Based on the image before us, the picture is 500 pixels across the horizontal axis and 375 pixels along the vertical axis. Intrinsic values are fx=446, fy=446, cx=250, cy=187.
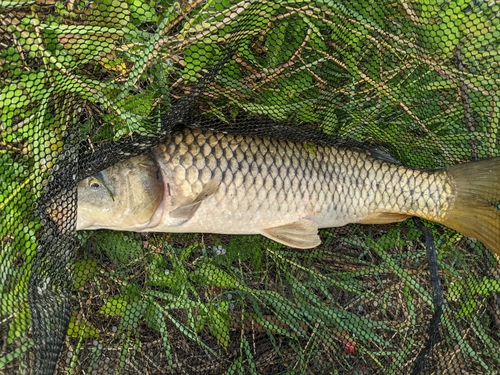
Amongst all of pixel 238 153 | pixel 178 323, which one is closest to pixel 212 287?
pixel 178 323

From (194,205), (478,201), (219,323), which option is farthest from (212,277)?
(478,201)

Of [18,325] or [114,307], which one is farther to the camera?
[114,307]

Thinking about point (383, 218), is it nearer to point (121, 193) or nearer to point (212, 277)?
point (212, 277)

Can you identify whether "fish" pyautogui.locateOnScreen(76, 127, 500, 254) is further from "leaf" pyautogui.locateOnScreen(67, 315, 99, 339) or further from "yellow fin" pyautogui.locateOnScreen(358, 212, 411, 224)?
"leaf" pyautogui.locateOnScreen(67, 315, 99, 339)

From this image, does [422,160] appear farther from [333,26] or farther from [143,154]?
[143,154]

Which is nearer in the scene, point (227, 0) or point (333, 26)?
point (227, 0)

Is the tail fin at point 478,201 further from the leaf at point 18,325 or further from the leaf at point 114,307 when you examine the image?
the leaf at point 18,325
